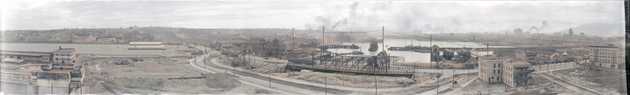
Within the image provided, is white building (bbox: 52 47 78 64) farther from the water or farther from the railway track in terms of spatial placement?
the railway track

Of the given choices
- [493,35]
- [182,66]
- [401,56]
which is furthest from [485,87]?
[182,66]

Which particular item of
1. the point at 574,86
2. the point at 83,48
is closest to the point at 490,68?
the point at 574,86

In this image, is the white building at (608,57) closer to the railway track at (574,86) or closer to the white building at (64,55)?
the railway track at (574,86)

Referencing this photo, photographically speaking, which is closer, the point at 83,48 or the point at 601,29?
the point at 601,29

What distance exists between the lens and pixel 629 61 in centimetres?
178

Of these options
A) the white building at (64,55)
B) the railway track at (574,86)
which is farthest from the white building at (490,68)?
the white building at (64,55)

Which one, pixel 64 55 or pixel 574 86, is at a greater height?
pixel 64 55

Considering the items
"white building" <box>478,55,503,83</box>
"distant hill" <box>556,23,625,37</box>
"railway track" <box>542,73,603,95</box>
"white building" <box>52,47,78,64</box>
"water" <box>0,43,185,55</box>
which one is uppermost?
"distant hill" <box>556,23,625,37</box>

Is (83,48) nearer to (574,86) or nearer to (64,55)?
(64,55)

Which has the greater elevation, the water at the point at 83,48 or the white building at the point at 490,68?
the water at the point at 83,48

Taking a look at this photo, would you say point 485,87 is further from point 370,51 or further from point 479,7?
point 370,51

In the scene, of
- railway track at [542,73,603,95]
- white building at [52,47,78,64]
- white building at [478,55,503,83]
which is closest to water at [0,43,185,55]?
white building at [52,47,78,64]

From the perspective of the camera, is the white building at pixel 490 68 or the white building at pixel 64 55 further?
the white building at pixel 64 55

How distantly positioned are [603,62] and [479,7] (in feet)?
1.44
